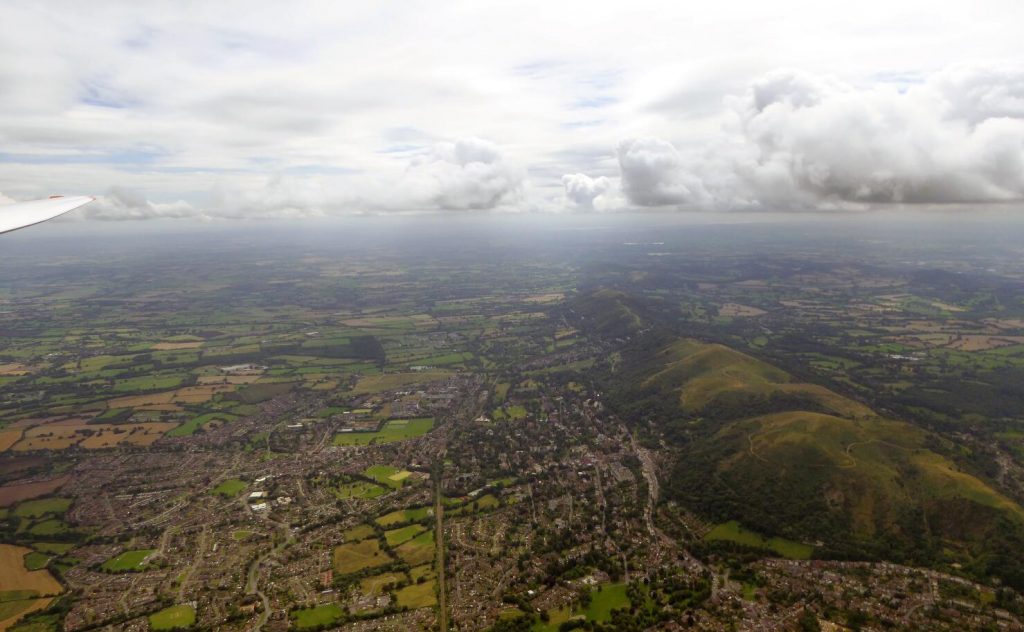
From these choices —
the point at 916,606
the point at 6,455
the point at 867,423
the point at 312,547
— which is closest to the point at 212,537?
the point at 312,547

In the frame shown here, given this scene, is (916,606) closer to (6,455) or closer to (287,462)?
(287,462)

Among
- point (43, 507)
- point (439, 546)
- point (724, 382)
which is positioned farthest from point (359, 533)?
point (724, 382)

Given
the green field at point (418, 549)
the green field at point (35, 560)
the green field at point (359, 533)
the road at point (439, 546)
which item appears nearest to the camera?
the road at point (439, 546)

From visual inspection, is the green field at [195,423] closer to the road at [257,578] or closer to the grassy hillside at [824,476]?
the road at [257,578]

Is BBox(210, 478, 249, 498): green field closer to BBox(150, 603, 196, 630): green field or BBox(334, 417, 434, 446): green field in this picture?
BBox(334, 417, 434, 446): green field

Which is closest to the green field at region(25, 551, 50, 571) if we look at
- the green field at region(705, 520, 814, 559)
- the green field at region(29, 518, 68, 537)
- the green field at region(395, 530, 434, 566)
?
the green field at region(29, 518, 68, 537)

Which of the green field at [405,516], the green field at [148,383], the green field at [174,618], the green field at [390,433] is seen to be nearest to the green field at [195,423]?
the green field at [148,383]
